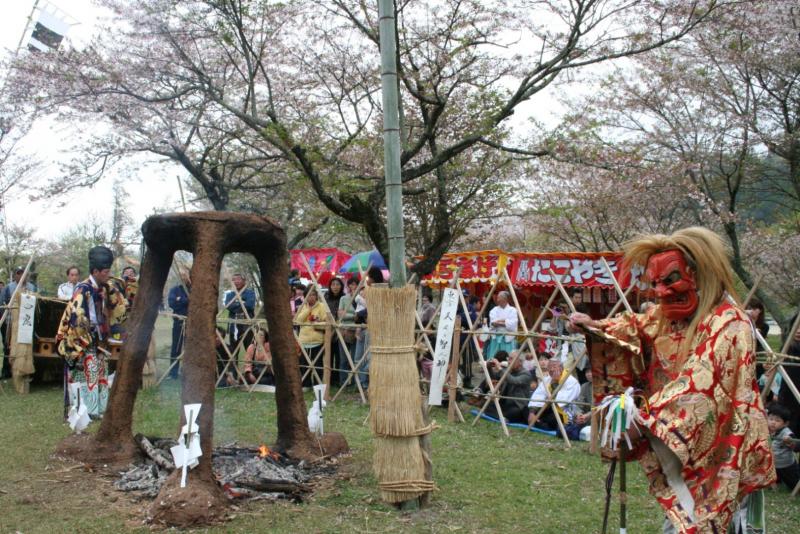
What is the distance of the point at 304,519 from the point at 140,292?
2691 millimetres

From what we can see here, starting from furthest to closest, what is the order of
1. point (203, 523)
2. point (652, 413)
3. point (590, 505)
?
point (590, 505)
point (203, 523)
point (652, 413)

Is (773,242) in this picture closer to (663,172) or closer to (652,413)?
(663,172)

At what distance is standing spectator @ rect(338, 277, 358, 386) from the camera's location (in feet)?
34.0

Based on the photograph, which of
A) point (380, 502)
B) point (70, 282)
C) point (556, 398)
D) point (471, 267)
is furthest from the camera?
point (471, 267)

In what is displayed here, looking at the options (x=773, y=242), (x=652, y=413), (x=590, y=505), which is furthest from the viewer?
(x=773, y=242)

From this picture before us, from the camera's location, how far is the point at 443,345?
7672mm

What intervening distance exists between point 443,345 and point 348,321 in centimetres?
333

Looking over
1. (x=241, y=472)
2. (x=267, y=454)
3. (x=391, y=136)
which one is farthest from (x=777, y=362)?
(x=241, y=472)

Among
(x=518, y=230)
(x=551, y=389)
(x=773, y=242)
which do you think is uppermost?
(x=518, y=230)

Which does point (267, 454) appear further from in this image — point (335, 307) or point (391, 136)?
point (335, 307)

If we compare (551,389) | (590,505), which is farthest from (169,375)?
(590,505)

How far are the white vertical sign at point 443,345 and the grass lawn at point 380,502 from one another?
573 mm

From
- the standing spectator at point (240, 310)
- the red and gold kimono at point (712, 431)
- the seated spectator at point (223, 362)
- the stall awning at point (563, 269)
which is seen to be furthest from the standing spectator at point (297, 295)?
the red and gold kimono at point (712, 431)

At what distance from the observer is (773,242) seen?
15.5 metres
